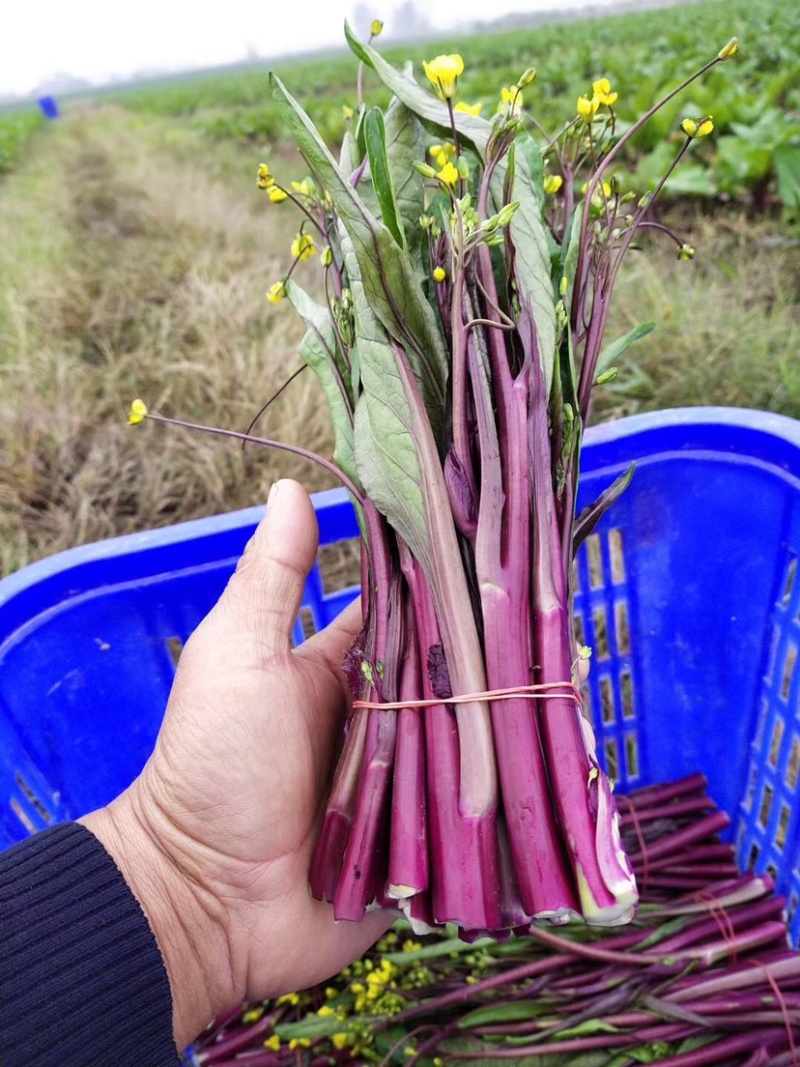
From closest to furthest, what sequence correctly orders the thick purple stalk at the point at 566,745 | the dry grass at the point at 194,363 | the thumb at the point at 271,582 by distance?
the thick purple stalk at the point at 566,745
the thumb at the point at 271,582
the dry grass at the point at 194,363

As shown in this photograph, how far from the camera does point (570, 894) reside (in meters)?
0.86

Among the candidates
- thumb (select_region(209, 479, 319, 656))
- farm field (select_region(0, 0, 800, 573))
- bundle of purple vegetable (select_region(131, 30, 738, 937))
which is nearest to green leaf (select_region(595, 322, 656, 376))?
bundle of purple vegetable (select_region(131, 30, 738, 937))

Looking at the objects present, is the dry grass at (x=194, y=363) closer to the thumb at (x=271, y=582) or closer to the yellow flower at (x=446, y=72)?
the thumb at (x=271, y=582)

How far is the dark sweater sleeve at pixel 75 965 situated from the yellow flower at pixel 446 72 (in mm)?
1042

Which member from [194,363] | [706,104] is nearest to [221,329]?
[194,363]

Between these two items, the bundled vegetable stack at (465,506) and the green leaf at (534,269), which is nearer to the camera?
the bundled vegetable stack at (465,506)

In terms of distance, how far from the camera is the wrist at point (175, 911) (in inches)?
43.5

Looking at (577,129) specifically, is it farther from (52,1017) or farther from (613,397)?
(613,397)

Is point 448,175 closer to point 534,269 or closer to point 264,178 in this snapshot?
point 534,269

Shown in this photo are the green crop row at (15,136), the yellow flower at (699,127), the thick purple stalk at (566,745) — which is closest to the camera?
the thick purple stalk at (566,745)

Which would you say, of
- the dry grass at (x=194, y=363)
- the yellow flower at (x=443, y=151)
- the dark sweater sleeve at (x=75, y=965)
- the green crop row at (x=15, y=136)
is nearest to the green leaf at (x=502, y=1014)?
the dark sweater sleeve at (x=75, y=965)

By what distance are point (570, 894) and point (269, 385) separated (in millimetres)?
2528

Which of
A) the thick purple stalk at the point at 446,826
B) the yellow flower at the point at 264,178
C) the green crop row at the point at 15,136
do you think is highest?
the green crop row at the point at 15,136

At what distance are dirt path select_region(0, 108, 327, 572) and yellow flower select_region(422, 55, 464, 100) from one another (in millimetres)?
1547
